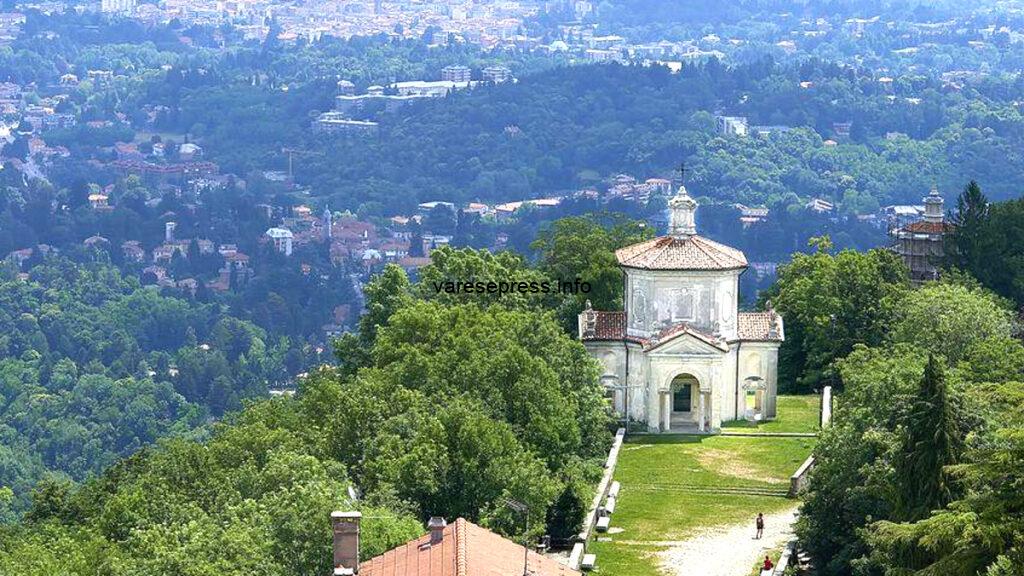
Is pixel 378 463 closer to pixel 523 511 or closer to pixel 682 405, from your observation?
pixel 523 511

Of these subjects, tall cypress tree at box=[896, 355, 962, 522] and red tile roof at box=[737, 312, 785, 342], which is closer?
tall cypress tree at box=[896, 355, 962, 522]

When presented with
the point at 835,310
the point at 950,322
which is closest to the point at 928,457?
the point at 950,322

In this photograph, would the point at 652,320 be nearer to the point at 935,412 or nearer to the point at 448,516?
the point at 448,516

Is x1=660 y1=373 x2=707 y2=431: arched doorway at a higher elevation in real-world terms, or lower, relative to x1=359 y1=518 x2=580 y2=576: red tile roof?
lower

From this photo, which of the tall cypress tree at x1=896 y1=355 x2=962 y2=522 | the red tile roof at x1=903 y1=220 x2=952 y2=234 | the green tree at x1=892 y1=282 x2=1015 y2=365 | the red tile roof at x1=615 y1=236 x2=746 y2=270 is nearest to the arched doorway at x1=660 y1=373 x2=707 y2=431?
the red tile roof at x1=615 y1=236 x2=746 y2=270

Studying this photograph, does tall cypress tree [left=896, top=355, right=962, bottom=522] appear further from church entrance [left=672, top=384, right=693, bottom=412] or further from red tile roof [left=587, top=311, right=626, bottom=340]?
red tile roof [left=587, top=311, right=626, bottom=340]

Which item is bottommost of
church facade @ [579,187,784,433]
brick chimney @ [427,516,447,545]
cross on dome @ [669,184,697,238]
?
church facade @ [579,187,784,433]
